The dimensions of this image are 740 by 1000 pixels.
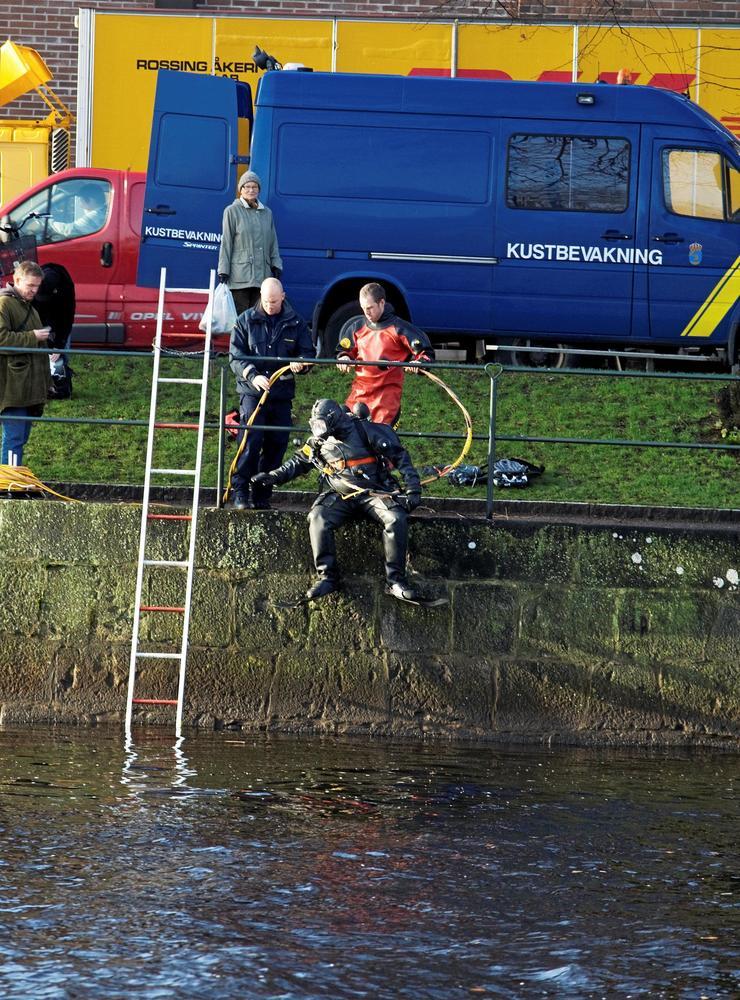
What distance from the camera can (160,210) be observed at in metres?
15.7

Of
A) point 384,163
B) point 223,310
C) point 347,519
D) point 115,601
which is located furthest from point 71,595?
point 384,163

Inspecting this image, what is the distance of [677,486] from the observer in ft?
43.9

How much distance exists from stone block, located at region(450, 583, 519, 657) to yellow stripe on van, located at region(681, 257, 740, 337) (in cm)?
614

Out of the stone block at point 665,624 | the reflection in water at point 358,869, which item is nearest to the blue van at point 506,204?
the stone block at point 665,624

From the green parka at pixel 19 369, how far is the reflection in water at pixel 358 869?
7.20ft

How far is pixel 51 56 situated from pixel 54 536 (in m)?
12.5

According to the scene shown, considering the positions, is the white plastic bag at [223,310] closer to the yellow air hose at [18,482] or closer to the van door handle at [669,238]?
the yellow air hose at [18,482]

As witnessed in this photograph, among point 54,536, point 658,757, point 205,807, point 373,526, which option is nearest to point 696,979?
point 205,807

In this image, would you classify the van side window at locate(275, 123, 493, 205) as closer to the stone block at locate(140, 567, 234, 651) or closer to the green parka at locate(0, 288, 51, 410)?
the green parka at locate(0, 288, 51, 410)

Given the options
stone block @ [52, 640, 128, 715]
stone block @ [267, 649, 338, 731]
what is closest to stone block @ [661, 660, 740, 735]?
stone block @ [267, 649, 338, 731]

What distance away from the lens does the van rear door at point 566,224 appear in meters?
15.5

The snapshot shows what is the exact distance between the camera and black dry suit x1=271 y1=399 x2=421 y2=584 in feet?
32.2

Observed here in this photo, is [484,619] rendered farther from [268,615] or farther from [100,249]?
[100,249]

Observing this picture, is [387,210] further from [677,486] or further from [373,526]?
[373,526]
